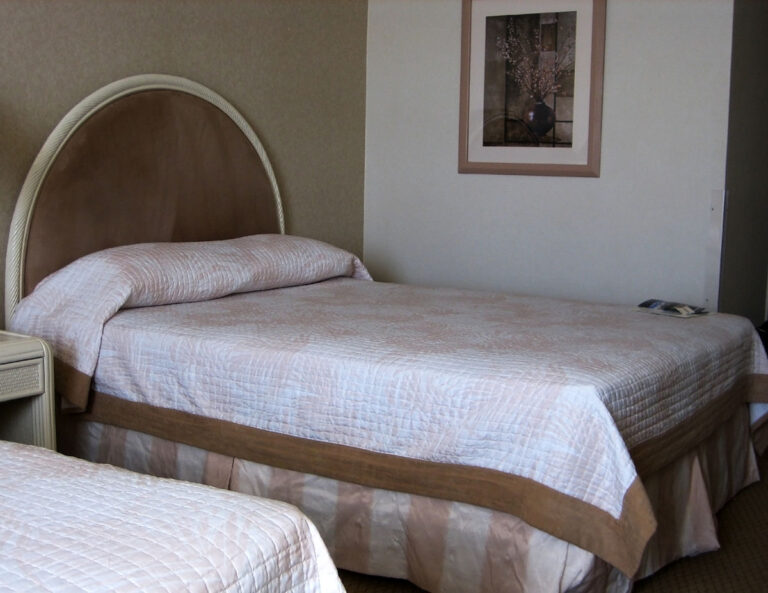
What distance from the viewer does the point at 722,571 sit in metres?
2.46

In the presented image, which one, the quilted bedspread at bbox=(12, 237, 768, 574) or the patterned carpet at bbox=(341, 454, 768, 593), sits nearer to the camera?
the quilted bedspread at bbox=(12, 237, 768, 574)

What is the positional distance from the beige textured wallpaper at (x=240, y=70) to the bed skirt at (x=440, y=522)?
2.76ft

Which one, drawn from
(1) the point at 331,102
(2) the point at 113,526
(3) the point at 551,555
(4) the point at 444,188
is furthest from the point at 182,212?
(2) the point at 113,526

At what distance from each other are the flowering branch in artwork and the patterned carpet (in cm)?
189

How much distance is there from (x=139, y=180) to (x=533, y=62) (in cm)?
175

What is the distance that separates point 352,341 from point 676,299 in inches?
73.3

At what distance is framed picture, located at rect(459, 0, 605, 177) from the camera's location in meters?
3.78

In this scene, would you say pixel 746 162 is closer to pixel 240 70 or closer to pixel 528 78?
pixel 528 78

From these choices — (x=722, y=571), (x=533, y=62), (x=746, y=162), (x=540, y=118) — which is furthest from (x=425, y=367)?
(x=746, y=162)

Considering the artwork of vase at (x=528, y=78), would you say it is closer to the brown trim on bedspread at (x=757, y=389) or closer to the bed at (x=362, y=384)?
the bed at (x=362, y=384)

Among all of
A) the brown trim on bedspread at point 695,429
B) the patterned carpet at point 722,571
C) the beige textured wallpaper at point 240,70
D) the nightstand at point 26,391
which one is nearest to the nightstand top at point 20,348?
the nightstand at point 26,391

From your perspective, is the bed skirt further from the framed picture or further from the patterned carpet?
the framed picture

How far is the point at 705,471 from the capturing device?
259 centimetres

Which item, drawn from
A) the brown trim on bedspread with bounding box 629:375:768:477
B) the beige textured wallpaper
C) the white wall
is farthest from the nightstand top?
the white wall
